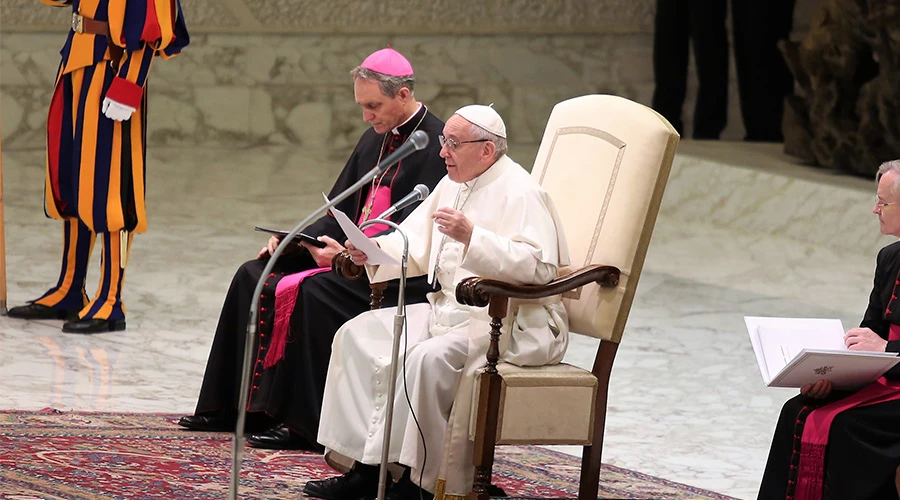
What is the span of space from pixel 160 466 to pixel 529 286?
1321mm

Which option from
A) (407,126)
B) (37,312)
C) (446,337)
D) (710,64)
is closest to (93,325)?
(37,312)

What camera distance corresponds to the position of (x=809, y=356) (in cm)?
373

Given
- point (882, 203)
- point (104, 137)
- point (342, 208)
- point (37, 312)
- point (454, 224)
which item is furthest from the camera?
point (37, 312)

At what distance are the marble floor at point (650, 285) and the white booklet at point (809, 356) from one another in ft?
2.74

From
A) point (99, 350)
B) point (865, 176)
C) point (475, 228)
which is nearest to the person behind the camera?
point (475, 228)

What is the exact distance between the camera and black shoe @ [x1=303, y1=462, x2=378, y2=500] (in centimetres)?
433

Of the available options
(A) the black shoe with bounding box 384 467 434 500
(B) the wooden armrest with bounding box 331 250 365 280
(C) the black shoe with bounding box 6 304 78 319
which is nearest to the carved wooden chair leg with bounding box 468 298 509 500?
(A) the black shoe with bounding box 384 467 434 500

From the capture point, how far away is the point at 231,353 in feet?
16.7

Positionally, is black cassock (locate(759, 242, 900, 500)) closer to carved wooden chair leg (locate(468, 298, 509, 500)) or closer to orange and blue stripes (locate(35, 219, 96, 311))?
carved wooden chair leg (locate(468, 298, 509, 500))

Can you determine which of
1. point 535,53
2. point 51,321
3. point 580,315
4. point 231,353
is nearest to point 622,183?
point 580,315

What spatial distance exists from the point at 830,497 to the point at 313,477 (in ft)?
5.21

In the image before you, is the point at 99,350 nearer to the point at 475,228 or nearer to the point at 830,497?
the point at 475,228

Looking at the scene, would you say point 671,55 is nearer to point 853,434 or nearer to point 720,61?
point 720,61

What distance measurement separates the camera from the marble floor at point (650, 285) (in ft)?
17.8
